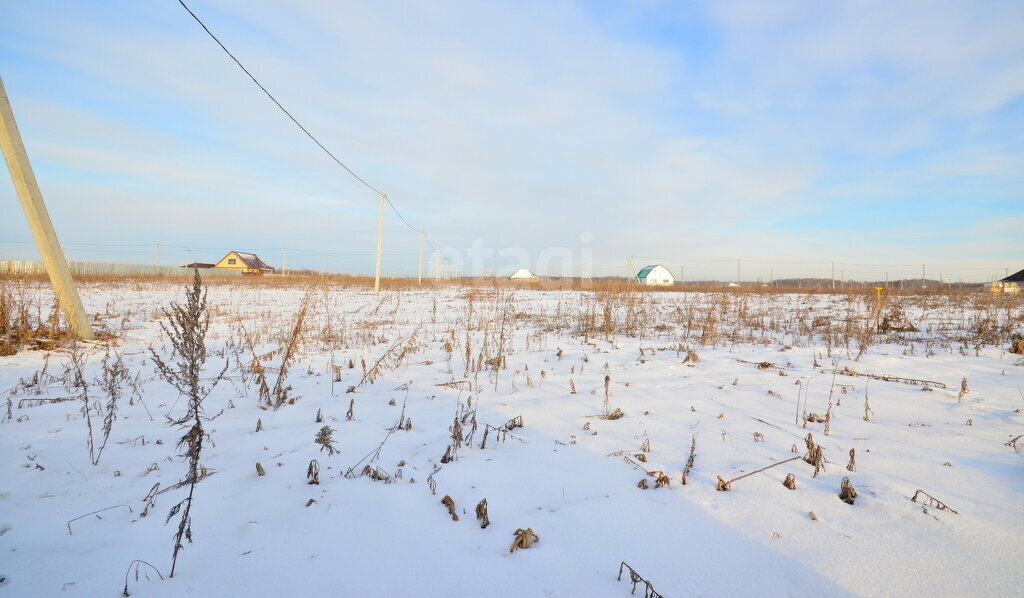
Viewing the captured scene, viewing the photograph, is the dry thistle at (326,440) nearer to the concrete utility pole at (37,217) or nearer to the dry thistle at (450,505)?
the dry thistle at (450,505)

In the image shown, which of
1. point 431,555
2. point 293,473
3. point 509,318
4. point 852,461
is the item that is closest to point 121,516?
point 293,473

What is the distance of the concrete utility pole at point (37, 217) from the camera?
4785 millimetres

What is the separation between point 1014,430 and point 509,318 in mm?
6759

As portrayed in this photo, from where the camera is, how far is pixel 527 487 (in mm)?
1930

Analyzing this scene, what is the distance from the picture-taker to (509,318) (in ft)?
27.9

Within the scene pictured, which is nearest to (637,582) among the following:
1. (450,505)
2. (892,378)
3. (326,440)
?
(450,505)

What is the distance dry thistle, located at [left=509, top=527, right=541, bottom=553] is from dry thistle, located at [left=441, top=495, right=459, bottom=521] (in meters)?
0.28

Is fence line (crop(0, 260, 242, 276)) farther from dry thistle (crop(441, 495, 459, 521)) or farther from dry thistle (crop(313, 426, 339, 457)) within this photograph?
dry thistle (crop(441, 495, 459, 521))

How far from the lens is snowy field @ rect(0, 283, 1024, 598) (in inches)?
54.2

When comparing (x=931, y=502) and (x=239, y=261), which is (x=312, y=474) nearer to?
(x=931, y=502)

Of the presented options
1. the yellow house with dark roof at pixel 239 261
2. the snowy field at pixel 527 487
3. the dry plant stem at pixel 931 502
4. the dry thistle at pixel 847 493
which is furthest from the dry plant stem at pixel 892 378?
the yellow house with dark roof at pixel 239 261

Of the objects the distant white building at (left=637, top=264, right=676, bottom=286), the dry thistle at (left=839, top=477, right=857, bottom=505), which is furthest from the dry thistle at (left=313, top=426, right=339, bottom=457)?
the distant white building at (left=637, top=264, right=676, bottom=286)

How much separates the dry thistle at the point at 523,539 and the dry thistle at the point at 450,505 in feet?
0.92

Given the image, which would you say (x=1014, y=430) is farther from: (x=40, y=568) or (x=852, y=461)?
(x=40, y=568)
